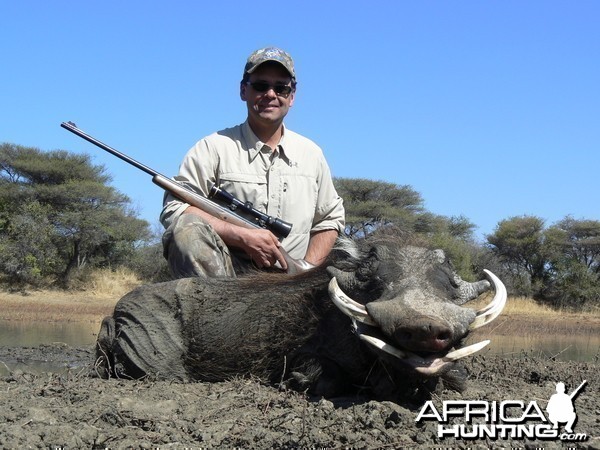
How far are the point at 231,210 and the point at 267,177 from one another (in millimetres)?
405

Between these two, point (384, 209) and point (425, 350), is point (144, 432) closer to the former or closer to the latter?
point (425, 350)

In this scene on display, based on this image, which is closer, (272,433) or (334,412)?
(272,433)

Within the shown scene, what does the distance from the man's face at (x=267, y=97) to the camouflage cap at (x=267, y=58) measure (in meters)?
0.05

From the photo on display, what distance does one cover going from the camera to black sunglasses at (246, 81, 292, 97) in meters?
6.71

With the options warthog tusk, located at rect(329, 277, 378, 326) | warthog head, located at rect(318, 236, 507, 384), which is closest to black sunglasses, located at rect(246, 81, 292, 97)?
warthog head, located at rect(318, 236, 507, 384)

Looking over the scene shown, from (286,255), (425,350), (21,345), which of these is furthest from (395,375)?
(21,345)

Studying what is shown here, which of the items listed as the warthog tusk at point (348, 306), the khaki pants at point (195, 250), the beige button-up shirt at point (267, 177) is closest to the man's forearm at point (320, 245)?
the beige button-up shirt at point (267, 177)

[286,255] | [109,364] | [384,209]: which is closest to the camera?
[109,364]

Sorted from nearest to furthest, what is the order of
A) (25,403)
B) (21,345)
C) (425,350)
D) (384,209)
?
(425,350) → (25,403) → (21,345) → (384,209)

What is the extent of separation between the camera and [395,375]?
4531mm

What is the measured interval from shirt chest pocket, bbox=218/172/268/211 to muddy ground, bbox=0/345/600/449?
1913 millimetres

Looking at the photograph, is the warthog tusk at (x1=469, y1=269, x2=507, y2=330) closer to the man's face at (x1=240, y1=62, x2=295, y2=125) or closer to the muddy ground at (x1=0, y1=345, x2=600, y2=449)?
the muddy ground at (x1=0, y1=345, x2=600, y2=449)

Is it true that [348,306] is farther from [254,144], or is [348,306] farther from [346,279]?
[254,144]

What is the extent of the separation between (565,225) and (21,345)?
26978 millimetres
